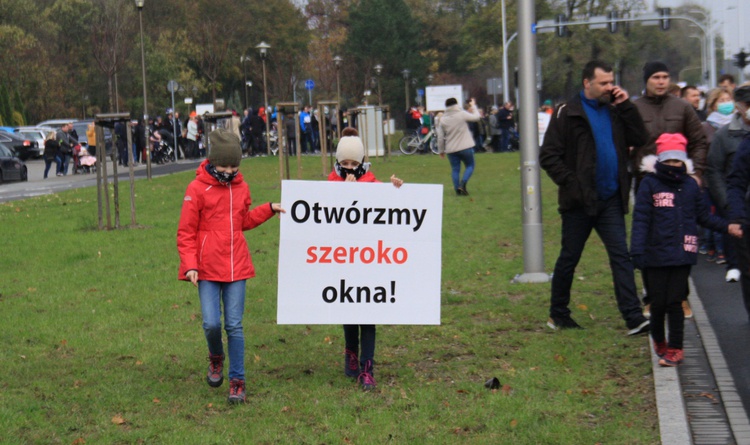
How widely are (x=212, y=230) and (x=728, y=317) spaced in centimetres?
493

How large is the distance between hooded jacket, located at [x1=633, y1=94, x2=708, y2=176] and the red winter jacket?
3687 mm

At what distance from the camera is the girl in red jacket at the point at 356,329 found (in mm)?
7305

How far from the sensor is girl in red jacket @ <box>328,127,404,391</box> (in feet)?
24.0

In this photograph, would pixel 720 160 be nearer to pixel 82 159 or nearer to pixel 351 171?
pixel 351 171

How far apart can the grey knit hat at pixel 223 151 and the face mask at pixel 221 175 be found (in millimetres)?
51

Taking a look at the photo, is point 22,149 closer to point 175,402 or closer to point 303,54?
point 303,54

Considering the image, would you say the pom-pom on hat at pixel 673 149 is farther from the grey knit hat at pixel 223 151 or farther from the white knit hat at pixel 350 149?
the grey knit hat at pixel 223 151

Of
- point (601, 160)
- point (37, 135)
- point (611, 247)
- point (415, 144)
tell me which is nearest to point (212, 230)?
point (601, 160)

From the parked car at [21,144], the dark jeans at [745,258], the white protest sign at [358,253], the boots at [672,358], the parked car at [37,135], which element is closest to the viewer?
the white protest sign at [358,253]

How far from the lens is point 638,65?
64.1 meters

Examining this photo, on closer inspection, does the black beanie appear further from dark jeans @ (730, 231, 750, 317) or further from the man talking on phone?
dark jeans @ (730, 231, 750, 317)

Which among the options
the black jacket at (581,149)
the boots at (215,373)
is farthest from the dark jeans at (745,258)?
the boots at (215,373)

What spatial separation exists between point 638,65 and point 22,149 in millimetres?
33680

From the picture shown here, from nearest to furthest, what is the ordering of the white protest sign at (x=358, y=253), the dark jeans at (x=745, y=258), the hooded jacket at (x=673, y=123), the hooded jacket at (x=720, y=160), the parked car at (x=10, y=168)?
the white protest sign at (x=358, y=253) → the dark jeans at (x=745, y=258) → the hooded jacket at (x=673, y=123) → the hooded jacket at (x=720, y=160) → the parked car at (x=10, y=168)
